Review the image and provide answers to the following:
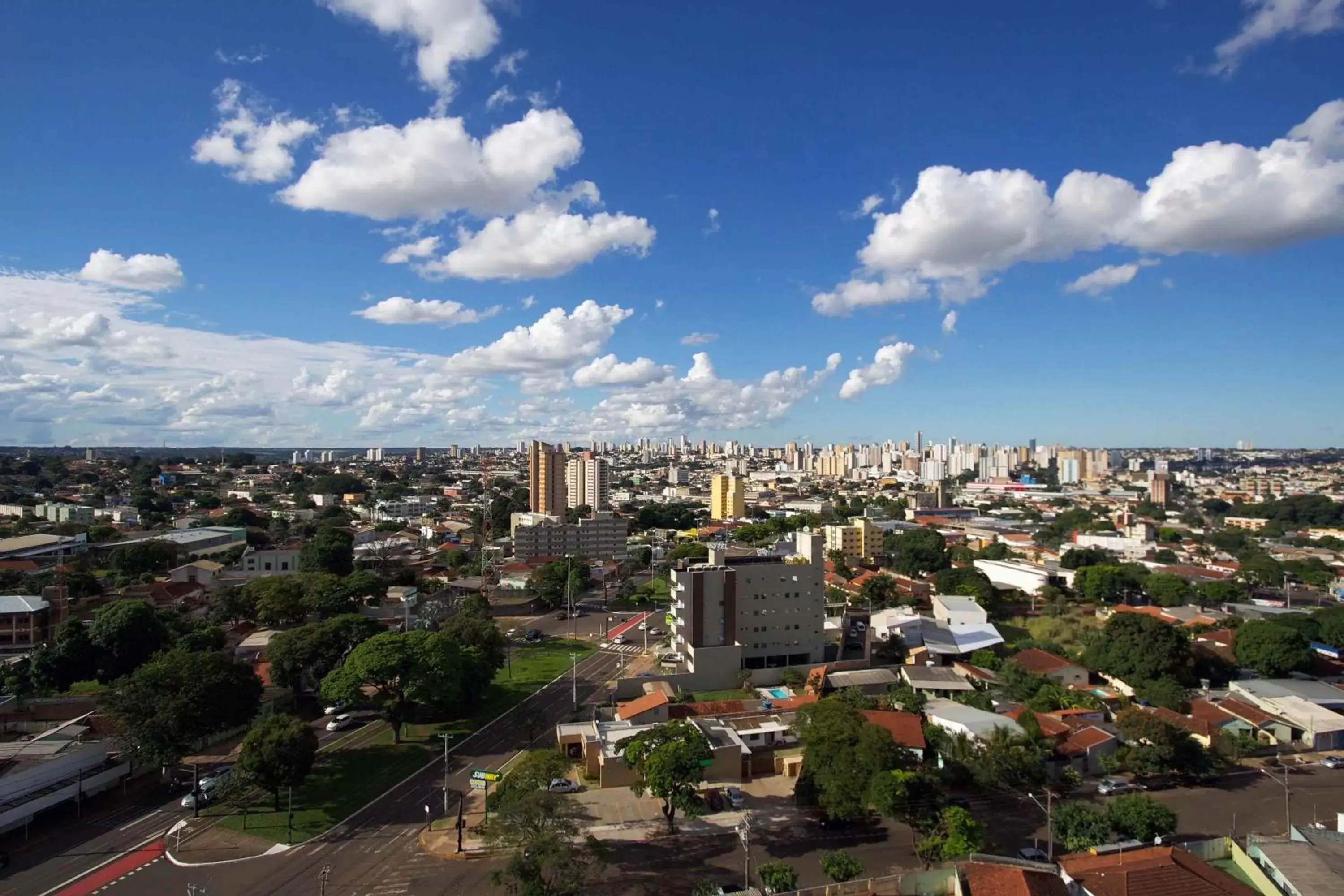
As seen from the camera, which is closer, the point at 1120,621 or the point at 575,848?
the point at 575,848

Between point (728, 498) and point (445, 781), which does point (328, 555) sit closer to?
point (445, 781)

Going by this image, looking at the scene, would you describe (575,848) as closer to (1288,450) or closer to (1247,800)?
(1247,800)

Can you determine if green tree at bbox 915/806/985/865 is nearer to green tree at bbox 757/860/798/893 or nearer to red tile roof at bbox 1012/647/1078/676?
green tree at bbox 757/860/798/893

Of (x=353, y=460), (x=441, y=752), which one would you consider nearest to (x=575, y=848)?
(x=441, y=752)

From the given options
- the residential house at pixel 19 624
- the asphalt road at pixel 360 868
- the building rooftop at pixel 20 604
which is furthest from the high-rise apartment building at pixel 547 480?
the asphalt road at pixel 360 868

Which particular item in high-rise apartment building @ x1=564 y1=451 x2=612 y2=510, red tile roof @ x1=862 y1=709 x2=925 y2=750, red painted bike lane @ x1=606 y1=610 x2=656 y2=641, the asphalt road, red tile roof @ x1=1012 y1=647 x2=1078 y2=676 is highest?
high-rise apartment building @ x1=564 y1=451 x2=612 y2=510

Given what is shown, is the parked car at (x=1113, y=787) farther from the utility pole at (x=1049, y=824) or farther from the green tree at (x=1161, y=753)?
the utility pole at (x=1049, y=824)

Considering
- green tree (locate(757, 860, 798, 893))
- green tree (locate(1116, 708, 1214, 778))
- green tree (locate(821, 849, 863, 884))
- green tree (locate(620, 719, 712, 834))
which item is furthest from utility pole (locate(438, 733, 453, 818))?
green tree (locate(1116, 708, 1214, 778))
